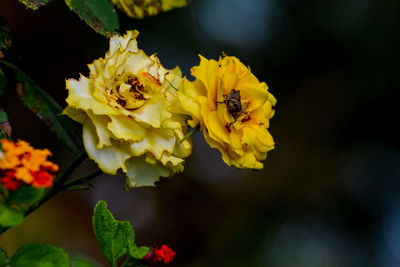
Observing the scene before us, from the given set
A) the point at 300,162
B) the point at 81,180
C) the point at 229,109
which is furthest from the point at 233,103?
the point at 300,162

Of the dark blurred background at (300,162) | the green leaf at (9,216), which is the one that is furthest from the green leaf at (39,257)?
the dark blurred background at (300,162)

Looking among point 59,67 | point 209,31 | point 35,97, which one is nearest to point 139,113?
point 35,97

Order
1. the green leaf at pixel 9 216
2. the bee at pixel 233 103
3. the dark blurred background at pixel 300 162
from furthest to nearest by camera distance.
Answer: the dark blurred background at pixel 300 162 < the bee at pixel 233 103 < the green leaf at pixel 9 216

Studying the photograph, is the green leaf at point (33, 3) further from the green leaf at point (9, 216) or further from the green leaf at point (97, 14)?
the green leaf at point (9, 216)

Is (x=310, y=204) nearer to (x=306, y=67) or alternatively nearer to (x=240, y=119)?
(x=306, y=67)

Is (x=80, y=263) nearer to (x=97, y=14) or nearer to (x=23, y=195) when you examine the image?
(x=23, y=195)
